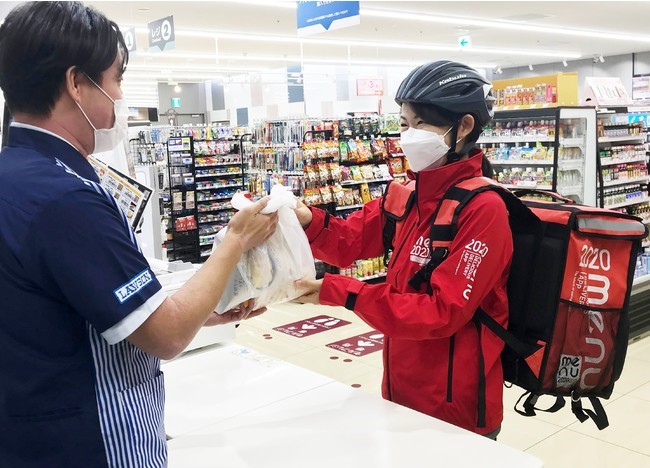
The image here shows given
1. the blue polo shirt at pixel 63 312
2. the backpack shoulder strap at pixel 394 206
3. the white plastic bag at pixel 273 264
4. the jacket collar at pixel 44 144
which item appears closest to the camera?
the blue polo shirt at pixel 63 312

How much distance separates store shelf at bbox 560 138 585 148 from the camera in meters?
6.16

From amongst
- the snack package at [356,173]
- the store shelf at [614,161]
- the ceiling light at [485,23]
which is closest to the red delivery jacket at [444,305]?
the store shelf at [614,161]

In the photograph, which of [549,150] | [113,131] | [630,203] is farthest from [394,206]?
[630,203]

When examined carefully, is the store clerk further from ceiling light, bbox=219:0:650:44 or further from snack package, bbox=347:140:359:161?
ceiling light, bbox=219:0:650:44

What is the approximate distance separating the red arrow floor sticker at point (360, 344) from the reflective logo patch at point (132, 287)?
4488 mm

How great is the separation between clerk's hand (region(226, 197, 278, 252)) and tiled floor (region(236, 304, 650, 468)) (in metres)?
2.75

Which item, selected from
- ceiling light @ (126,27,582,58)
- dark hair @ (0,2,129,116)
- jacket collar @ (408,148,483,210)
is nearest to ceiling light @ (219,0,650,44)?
ceiling light @ (126,27,582,58)

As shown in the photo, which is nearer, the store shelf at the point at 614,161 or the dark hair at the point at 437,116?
the dark hair at the point at 437,116

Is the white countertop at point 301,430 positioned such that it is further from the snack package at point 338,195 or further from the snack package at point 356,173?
the snack package at point 356,173

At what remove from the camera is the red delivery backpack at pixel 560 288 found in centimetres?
175

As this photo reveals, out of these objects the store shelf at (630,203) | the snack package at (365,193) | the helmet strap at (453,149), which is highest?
the helmet strap at (453,149)

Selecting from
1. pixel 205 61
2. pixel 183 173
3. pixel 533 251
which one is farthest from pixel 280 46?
pixel 533 251

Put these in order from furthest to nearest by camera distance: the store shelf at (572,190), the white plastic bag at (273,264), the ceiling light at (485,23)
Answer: the ceiling light at (485,23), the store shelf at (572,190), the white plastic bag at (273,264)

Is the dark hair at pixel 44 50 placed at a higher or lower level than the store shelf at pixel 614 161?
higher
